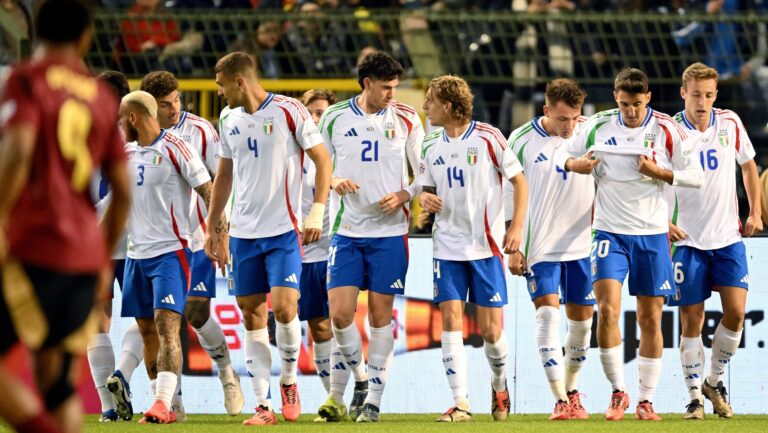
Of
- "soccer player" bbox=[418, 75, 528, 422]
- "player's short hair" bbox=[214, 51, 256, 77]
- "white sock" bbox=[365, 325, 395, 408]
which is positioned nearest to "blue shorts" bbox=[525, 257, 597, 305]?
"soccer player" bbox=[418, 75, 528, 422]

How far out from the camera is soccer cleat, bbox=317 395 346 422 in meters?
9.42

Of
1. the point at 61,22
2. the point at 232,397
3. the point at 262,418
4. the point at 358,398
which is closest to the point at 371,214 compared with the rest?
the point at 358,398

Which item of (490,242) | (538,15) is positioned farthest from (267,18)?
(490,242)

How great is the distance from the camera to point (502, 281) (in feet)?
30.7

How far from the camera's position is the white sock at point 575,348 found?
9703 mm

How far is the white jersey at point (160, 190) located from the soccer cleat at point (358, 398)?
1.55 m

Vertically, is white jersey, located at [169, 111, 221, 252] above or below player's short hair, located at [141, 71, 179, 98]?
below

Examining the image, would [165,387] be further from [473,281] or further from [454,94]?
[454,94]

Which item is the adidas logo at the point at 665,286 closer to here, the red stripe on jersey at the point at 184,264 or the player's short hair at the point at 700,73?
the player's short hair at the point at 700,73

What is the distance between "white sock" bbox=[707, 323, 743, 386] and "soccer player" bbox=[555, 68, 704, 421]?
0.65 meters

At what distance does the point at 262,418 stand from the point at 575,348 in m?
2.34

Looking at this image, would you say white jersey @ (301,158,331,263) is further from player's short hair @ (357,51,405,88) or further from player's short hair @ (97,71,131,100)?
player's short hair @ (97,71,131,100)

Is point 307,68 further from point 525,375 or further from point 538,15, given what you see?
point 525,375

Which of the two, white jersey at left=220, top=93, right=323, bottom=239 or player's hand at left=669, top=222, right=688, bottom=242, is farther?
player's hand at left=669, top=222, right=688, bottom=242
